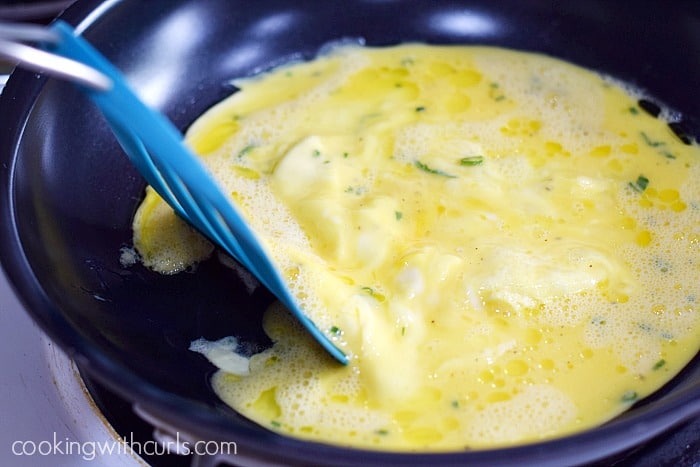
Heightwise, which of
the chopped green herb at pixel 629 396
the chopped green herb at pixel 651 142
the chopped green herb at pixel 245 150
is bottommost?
the chopped green herb at pixel 629 396

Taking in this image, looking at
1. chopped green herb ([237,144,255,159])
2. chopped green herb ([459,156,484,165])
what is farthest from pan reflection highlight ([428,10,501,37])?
chopped green herb ([237,144,255,159])

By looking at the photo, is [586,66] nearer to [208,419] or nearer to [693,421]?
[693,421]

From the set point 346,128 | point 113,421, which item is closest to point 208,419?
point 113,421

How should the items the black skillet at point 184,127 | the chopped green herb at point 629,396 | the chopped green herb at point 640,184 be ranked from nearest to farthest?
the black skillet at point 184,127, the chopped green herb at point 629,396, the chopped green herb at point 640,184

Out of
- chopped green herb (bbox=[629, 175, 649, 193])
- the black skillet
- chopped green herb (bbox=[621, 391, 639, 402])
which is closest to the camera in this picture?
the black skillet

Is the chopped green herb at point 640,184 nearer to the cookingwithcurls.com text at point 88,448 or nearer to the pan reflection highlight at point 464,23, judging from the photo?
the pan reflection highlight at point 464,23

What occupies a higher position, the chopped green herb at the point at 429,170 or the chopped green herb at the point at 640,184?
the chopped green herb at the point at 429,170

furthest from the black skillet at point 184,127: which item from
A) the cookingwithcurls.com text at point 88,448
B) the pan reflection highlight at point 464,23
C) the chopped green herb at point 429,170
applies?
the chopped green herb at point 429,170

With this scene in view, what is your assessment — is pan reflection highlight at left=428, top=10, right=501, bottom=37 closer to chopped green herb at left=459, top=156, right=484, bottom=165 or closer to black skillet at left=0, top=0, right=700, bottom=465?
black skillet at left=0, top=0, right=700, bottom=465
